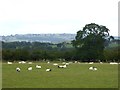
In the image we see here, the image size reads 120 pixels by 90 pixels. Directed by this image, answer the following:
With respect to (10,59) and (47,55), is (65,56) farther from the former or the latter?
(10,59)

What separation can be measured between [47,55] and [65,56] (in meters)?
4.14

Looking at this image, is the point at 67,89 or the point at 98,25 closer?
the point at 67,89

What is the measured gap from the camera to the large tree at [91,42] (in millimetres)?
74000

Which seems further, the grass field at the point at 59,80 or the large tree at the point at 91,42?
the large tree at the point at 91,42

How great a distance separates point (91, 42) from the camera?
3046 inches

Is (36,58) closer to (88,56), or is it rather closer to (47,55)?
(47,55)

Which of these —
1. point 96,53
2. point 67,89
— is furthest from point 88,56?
point 67,89

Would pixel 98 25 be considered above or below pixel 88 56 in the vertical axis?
above

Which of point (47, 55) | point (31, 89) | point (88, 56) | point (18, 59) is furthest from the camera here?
point (47, 55)

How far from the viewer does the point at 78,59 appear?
2960 inches

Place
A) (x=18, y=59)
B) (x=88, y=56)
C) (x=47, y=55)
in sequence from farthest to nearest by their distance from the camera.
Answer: (x=47, y=55) < (x=18, y=59) < (x=88, y=56)

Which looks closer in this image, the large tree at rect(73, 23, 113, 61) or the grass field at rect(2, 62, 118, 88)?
the grass field at rect(2, 62, 118, 88)

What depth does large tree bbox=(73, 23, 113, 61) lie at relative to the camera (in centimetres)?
7400

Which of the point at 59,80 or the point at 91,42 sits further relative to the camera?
the point at 91,42
